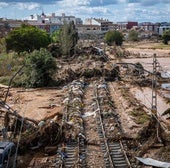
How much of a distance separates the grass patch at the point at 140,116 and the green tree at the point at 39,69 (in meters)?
15.0

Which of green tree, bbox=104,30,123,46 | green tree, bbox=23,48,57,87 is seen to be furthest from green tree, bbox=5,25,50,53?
green tree, bbox=104,30,123,46

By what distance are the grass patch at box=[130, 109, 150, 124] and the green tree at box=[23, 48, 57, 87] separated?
14969mm

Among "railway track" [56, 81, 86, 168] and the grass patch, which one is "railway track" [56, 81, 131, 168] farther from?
the grass patch

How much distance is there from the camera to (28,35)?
67938 mm

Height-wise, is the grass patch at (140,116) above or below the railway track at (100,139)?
below

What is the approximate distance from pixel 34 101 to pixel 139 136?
1569 cm

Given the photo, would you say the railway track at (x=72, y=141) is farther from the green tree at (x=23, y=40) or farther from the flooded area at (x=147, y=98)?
the green tree at (x=23, y=40)

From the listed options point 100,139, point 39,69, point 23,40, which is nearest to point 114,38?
point 23,40

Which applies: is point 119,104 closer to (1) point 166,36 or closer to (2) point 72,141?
(2) point 72,141

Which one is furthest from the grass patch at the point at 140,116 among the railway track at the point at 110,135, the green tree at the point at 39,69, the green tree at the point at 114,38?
the green tree at the point at 114,38

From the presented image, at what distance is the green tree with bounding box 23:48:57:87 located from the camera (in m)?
42.1

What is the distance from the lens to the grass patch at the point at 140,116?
26.6 meters

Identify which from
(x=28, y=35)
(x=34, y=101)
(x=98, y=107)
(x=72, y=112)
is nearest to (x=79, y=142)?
(x=72, y=112)

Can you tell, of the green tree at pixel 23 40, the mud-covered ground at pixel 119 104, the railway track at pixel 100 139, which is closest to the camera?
the railway track at pixel 100 139
